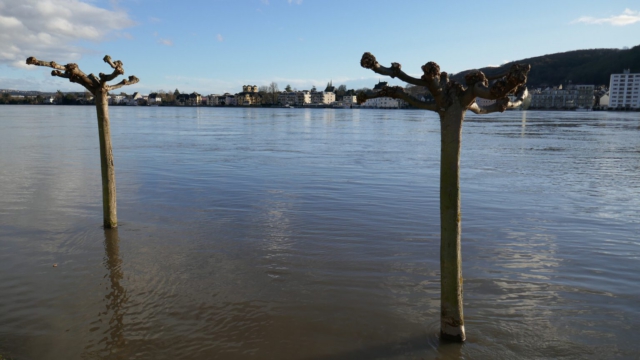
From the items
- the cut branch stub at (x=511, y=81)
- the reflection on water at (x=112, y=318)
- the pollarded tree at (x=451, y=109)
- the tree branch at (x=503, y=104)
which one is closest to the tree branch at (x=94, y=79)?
the reflection on water at (x=112, y=318)

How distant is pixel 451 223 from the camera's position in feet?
17.4

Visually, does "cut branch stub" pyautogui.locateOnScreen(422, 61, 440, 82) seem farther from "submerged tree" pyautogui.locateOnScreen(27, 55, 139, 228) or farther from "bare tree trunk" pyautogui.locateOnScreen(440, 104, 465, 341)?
"submerged tree" pyautogui.locateOnScreen(27, 55, 139, 228)

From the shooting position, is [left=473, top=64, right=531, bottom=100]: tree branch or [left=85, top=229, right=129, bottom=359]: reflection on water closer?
[left=473, top=64, right=531, bottom=100]: tree branch

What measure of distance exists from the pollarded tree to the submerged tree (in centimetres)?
630

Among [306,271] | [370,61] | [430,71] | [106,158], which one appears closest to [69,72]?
[106,158]

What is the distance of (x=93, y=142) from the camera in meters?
31.8

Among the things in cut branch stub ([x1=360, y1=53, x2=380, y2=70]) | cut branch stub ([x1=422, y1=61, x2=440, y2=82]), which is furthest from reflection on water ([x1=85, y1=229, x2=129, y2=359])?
cut branch stub ([x1=422, y1=61, x2=440, y2=82])

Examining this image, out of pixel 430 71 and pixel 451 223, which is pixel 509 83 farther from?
pixel 451 223

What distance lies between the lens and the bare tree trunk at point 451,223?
5020 mm

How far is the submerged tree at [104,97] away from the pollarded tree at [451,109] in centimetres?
630

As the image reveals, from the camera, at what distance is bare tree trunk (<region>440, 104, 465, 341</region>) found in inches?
198

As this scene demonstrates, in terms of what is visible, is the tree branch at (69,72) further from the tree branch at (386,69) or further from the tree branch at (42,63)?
the tree branch at (386,69)

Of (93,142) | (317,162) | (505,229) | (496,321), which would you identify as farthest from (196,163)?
(496,321)

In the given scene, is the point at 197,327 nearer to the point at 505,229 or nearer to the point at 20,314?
the point at 20,314
